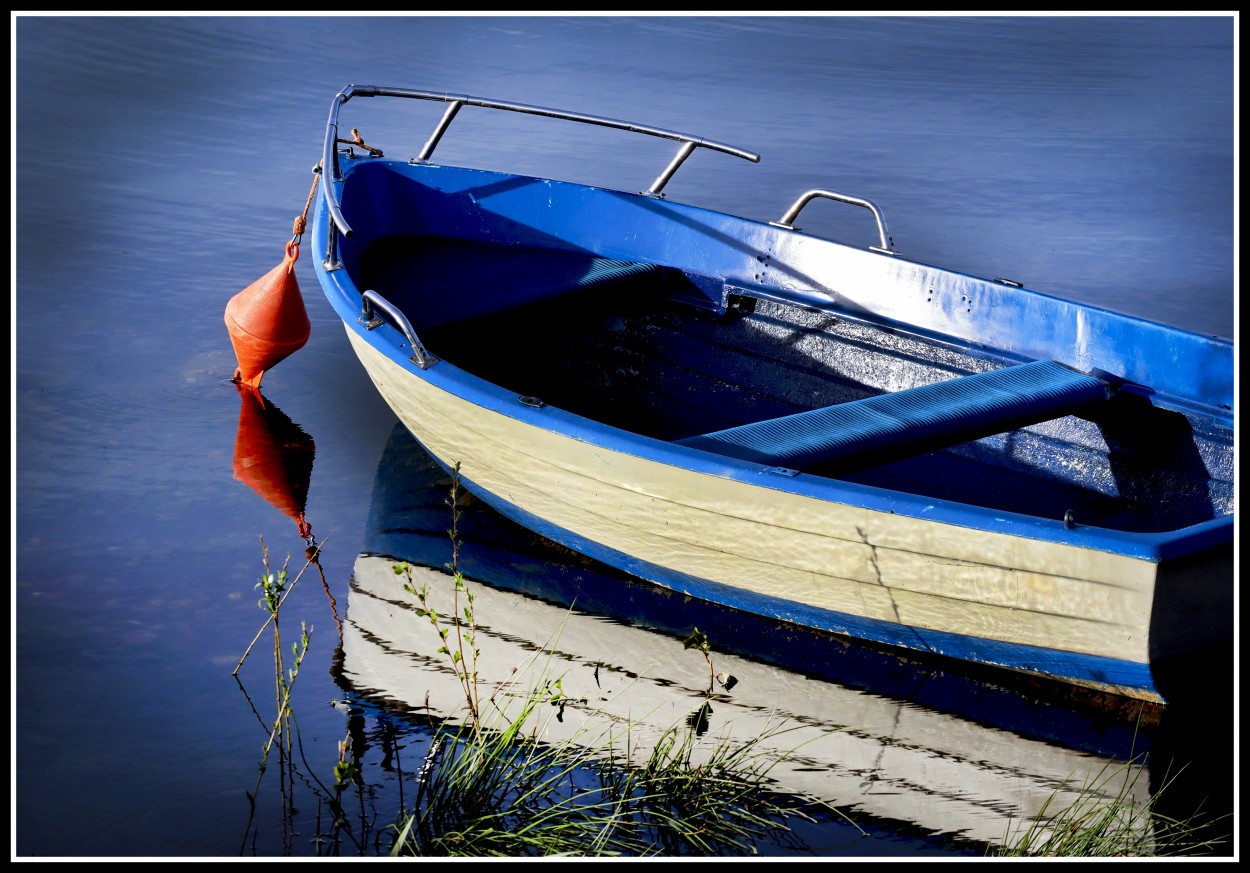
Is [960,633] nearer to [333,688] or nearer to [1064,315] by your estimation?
[1064,315]

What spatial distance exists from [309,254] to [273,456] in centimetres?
245

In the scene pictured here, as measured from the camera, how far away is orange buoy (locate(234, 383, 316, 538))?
16.8 ft

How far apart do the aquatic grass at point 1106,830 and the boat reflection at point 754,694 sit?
0.04m

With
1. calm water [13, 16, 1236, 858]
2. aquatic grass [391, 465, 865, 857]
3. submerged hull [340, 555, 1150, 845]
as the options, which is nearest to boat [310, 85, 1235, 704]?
submerged hull [340, 555, 1150, 845]

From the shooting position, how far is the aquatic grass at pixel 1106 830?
3.26 metres

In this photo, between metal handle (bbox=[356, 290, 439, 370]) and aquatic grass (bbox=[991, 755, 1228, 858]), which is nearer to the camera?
aquatic grass (bbox=[991, 755, 1228, 858])

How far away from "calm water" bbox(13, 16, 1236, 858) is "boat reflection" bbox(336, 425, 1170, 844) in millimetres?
32

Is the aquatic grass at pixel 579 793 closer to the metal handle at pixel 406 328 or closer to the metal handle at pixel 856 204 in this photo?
the metal handle at pixel 406 328

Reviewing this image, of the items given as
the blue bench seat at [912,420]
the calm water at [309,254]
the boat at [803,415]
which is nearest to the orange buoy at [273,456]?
Result: the calm water at [309,254]

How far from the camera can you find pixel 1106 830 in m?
3.35

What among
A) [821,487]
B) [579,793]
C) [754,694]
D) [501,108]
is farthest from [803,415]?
[501,108]

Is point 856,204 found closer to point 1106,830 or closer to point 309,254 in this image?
point 1106,830

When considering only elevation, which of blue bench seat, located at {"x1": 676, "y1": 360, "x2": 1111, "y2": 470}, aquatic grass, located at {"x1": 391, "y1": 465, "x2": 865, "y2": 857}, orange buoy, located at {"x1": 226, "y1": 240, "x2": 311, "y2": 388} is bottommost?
aquatic grass, located at {"x1": 391, "y1": 465, "x2": 865, "y2": 857}

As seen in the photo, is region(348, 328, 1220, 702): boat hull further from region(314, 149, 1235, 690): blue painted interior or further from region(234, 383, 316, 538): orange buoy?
region(234, 383, 316, 538): orange buoy
